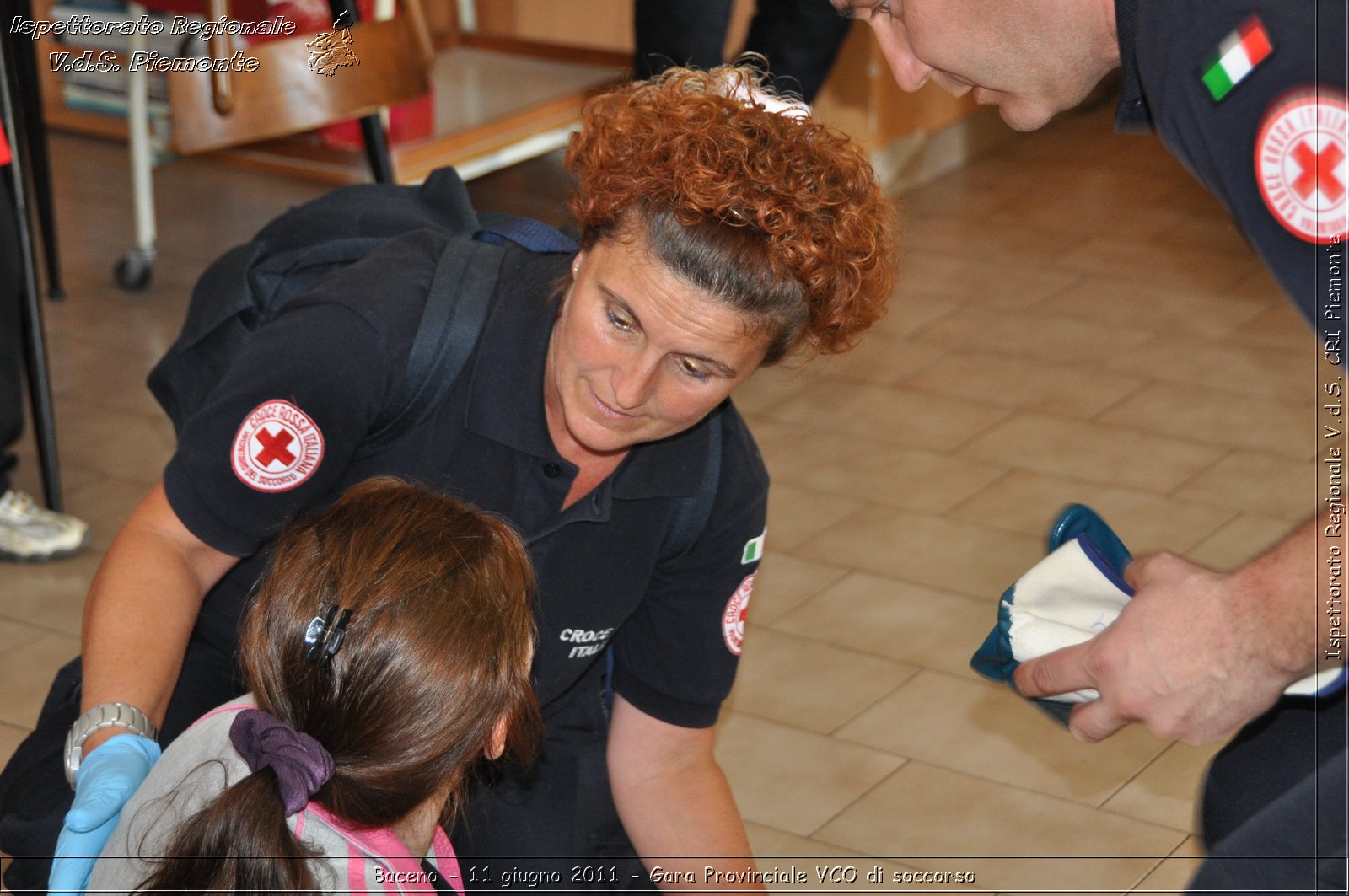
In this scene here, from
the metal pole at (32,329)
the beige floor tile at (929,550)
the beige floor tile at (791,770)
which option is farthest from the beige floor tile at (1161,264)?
the metal pole at (32,329)

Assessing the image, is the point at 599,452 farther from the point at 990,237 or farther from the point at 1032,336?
the point at 990,237

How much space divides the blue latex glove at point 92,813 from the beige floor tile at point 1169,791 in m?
1.37

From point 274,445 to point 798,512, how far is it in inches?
65.1

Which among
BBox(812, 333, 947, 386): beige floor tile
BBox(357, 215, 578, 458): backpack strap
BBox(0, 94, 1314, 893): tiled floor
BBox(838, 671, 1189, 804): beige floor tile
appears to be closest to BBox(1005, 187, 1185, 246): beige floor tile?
BBox(0, 94, 1314, 893): tiled floor

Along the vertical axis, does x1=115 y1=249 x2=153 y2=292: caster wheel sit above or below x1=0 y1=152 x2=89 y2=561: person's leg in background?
below

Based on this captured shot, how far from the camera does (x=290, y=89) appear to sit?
2.89m

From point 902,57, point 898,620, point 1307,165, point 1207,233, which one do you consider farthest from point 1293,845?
point 1207,233

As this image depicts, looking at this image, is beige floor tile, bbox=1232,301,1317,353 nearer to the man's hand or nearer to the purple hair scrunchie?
the man's hand

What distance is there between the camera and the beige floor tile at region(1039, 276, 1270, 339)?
390cm

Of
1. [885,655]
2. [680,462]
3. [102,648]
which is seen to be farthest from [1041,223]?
[102,648]

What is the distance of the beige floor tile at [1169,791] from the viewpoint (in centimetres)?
213

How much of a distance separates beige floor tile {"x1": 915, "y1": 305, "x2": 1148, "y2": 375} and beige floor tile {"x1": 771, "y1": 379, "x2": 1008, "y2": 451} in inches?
13.1

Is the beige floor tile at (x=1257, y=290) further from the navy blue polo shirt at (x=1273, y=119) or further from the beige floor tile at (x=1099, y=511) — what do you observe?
the navy blue polo shirt at (x=1273, y=119)

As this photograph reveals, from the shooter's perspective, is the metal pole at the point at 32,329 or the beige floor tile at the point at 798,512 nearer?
the metal pole at the point at 32,329
